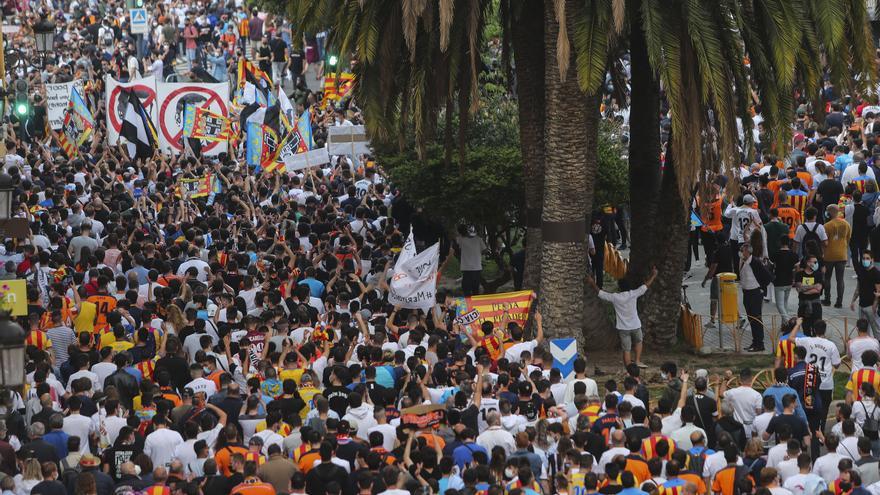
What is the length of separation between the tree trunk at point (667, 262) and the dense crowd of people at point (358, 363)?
35.2 inches

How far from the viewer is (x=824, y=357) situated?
17016 mm

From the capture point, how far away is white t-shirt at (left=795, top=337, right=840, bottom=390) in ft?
55.8

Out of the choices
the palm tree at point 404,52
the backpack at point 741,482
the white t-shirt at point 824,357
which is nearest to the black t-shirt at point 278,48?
the palm tree at point 404,52

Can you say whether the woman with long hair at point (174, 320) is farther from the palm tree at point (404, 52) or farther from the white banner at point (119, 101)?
the white banner at point (119, 101)

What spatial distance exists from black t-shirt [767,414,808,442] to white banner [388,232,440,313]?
6.41 metres

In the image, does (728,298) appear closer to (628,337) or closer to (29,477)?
(628,337)

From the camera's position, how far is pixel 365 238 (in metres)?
24.8

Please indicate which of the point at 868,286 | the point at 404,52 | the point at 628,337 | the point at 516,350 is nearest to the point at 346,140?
the point at 404,52

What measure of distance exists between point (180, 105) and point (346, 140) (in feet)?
12.4

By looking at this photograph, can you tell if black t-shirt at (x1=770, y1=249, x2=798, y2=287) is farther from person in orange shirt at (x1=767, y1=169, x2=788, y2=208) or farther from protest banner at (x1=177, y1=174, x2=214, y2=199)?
protest banner at (x1=177, y1=174, x2=214, y2=199)

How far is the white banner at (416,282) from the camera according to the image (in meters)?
20.3

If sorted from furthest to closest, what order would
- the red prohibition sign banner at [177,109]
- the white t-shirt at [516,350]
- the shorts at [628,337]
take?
the red prohibition sign banner at [177,109]
the shorts at [628,337]
the white t-shirt at [516,350]

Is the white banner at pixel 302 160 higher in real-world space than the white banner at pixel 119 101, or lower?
lower

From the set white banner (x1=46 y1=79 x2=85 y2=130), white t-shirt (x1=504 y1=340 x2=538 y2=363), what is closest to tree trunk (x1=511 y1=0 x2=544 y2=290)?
white t-shirt (x1=504 y1=340 x2=538 y2=363)
